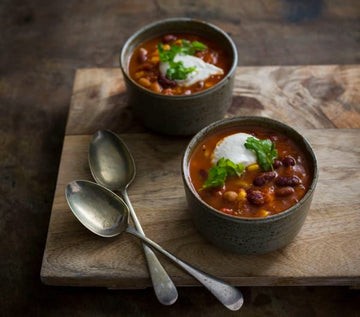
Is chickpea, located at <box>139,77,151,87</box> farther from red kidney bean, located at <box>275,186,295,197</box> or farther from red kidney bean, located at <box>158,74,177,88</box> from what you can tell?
red kidney bean, located at <box>275,186,295,197</box>

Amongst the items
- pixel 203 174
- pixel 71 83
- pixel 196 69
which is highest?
pixel 196 69

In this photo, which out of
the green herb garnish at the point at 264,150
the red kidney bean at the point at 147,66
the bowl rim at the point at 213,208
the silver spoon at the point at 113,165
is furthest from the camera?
the red kidney bean at the point at 147,66

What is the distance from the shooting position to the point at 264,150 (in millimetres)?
2330

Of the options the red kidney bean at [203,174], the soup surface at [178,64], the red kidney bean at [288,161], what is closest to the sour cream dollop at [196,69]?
the soup surface at [178,64]

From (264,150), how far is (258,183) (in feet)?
0.59

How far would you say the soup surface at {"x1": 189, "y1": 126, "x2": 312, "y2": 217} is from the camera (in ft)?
7.16

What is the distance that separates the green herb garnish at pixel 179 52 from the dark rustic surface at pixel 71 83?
68cm

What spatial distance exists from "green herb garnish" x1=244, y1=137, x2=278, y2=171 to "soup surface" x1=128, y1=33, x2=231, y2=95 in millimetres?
548

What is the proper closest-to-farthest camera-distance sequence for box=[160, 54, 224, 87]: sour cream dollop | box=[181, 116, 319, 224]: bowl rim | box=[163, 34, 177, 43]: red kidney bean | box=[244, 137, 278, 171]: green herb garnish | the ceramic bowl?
1. box=[181, 116, 319, 224]: bowl rim
2. box=[244, 137, 278, 171]: green herb garnish
3. the ceramic bowl
4. box=[160, 54, 224, 87]: sour cream dollop
5. box=[163, 34, 177, 43]: red kidney bean

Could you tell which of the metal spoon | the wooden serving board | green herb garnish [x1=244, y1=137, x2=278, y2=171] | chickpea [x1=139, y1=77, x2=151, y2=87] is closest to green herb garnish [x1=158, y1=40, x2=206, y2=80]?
chickpea [x1=139, y1=77, x2=151, y2=87]

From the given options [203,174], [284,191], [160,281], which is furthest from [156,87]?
[160,281]

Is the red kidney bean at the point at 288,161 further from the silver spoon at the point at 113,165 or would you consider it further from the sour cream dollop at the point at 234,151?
the silver spoon at the point at 113,165

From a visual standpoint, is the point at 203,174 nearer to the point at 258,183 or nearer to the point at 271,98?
the point at 258,183

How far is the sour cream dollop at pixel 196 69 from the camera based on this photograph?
9.09 ft
